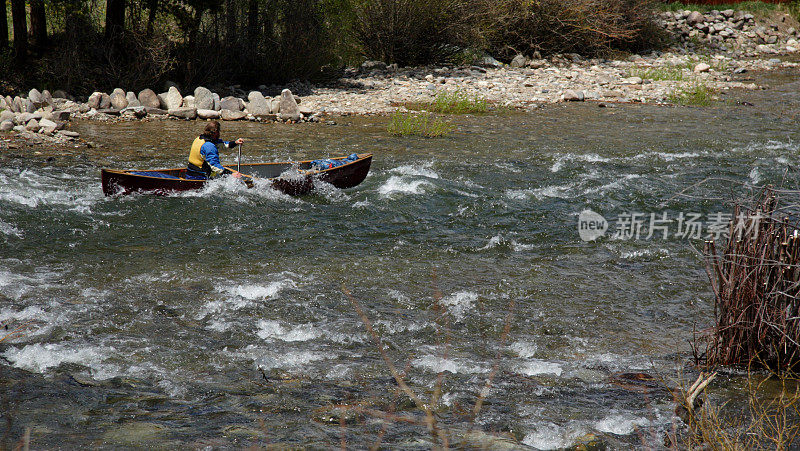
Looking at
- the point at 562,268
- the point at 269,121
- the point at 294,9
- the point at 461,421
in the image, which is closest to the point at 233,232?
the point at 562,268

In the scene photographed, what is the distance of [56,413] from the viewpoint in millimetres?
4070

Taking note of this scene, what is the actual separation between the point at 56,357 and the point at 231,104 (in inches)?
414

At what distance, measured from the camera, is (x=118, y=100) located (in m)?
14.3

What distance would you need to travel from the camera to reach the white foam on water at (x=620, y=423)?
13.4 ft

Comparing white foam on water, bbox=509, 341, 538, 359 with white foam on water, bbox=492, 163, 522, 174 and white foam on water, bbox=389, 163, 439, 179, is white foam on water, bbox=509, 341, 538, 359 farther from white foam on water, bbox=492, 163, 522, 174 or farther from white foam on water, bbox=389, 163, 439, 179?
white foam on water, bbox=492, 163, 522, 174

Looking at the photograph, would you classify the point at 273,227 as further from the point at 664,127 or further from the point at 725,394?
the point at 664,127

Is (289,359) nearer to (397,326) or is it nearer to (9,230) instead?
(397,326)

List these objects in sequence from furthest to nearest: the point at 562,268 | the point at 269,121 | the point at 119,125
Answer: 1. the point at 269,121
2. the point at 119,125
3. the point at 562,268

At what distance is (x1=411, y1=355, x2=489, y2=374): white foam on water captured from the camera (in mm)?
4910

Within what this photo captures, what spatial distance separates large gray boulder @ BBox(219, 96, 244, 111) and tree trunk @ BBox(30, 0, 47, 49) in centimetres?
463

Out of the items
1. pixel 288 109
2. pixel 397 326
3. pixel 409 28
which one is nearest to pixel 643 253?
pixel 397 326

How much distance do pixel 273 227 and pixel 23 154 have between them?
5350mm

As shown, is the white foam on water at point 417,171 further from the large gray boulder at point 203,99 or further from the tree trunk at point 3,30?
the tree trunk at point 3,30

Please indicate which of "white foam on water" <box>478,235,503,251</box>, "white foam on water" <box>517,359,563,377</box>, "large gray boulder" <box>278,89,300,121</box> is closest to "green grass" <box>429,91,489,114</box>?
"large gray boulder" <box>278,89,300,121</box>
